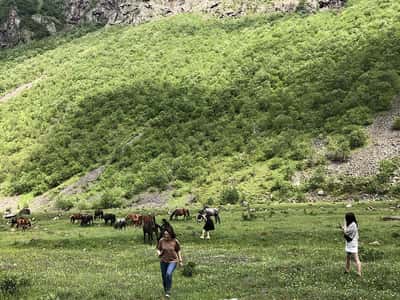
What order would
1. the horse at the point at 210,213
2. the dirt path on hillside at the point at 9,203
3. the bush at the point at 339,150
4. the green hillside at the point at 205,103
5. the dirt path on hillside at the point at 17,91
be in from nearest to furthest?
1. the horse at the point at 210,213
2. the bush at the point at 339,150
3. the green hillside at the point at 205,103
4. the dirt path on hillside at the point at 9,203
5. the dirt path on hillside at the point at 17,91

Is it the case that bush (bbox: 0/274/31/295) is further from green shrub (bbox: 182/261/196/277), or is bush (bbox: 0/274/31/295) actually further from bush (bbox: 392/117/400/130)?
bush (bbox: 392/117/400/130)

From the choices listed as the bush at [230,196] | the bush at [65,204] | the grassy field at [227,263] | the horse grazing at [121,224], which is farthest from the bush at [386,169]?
the bush at [65,204]

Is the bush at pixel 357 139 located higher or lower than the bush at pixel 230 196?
higher

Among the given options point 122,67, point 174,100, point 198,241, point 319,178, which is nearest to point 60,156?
point 174,100

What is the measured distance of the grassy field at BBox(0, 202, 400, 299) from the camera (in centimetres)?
1778

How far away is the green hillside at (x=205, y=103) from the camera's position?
95.5m

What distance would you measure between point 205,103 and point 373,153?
60026mm

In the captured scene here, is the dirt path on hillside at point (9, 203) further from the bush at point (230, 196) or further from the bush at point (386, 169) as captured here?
the bush at point (386, 169)

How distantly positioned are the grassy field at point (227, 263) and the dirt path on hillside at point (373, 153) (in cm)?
3024

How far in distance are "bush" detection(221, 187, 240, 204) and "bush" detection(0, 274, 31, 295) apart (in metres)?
57.0

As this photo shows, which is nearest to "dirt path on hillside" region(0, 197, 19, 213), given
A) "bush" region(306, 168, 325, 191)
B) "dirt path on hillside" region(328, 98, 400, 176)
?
"bush" region(306, 168, 325, 191)

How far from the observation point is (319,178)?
75.0m

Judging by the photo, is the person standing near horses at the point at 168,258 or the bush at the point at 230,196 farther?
the bush at the point at 230,196

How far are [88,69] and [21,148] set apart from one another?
4630 cm
